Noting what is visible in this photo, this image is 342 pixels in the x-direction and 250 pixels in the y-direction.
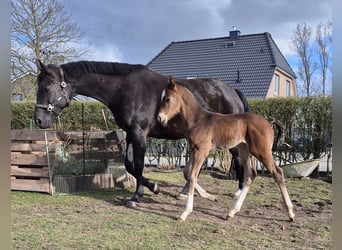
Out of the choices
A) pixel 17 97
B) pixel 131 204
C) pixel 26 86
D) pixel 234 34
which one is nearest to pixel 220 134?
pixel 131 204

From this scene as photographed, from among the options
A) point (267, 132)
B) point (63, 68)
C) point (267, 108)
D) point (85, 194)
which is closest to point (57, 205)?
point (85, 194)

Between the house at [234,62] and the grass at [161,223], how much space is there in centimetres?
1522

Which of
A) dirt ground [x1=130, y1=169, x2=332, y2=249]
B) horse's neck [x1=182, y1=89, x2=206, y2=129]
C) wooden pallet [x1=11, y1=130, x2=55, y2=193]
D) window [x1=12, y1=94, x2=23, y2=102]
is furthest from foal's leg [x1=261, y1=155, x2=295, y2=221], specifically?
window [x1=12, y1=94, x2=23, y2=102]

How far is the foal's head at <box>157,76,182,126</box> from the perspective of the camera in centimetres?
441

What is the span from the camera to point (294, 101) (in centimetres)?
882

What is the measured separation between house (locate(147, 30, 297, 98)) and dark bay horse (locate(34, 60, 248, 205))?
15.3 meters

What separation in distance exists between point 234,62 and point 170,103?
1804 centimetres

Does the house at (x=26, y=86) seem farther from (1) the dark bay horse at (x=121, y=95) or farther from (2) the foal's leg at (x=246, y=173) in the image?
(2) the foal's leg at (x=246, y=173)

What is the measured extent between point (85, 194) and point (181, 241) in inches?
117

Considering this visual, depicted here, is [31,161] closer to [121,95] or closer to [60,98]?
[60,98]

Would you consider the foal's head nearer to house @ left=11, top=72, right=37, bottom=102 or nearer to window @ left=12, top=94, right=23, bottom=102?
window @ left=12, top=94, right=23, bottom=102

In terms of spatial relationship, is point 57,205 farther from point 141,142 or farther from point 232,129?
point 232,129

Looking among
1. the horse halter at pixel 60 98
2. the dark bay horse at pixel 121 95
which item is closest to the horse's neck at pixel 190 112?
the dark bay horse at pixel 121 95

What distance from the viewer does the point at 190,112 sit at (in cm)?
453
